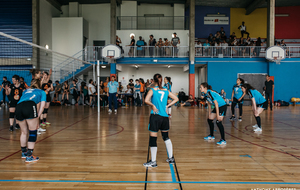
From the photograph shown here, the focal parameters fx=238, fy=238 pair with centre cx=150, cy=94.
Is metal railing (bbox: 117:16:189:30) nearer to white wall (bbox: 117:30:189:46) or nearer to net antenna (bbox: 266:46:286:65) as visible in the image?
white wall (bbox: 117:30:189:46)

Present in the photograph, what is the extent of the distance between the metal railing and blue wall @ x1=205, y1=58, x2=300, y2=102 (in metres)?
5.16

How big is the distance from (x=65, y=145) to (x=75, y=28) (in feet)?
56.4

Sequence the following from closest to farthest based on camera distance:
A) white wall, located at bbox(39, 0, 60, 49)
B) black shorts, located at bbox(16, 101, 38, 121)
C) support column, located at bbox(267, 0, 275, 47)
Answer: black shorts, located at bbox(16, 101, 38, 121) < support column, located at bbox(267, 0, 275, 47) < white wall, located at bbox(39, 0, 60, 49)

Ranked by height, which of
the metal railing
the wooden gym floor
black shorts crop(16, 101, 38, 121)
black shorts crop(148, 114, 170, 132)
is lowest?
the wooden gym floor

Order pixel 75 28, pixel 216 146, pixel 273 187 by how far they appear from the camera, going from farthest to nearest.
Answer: pixel 75 28
pixel 216 146
pixel 273 187

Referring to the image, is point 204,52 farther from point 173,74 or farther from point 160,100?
point 160,100

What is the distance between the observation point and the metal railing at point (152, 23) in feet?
71.3

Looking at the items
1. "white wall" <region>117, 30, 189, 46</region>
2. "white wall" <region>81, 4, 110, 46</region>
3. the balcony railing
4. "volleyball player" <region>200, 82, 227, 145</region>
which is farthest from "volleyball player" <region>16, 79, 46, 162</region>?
"white wall" <region>81, 4, 110, 46</region>

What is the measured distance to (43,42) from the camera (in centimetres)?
1912

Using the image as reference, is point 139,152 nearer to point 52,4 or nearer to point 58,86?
point 58,86

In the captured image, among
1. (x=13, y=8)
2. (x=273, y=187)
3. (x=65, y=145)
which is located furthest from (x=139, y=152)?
(x=13, y=8)

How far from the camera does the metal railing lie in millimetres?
21719

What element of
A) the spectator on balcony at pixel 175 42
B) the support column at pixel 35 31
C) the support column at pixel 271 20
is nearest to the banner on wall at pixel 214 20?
the support column at pixel 271 20

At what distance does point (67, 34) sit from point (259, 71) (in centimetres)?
1604
